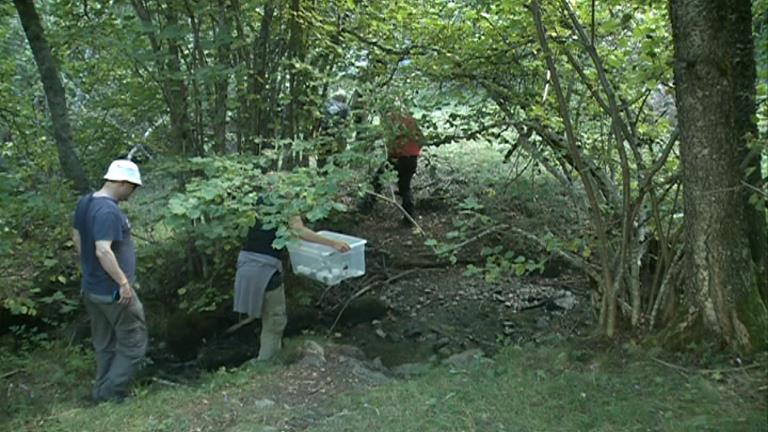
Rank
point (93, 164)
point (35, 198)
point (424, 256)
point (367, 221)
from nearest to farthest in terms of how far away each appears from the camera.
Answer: point (35, 198)
point (93, 164)
point (424, 256)
point (367, 221)

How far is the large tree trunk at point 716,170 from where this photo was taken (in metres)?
3.40

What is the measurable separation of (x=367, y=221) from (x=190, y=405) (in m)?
4.41

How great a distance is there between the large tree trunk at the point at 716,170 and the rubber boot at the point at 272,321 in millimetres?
2920

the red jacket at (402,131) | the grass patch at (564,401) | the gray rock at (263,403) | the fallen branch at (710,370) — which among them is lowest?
the gray rock at (263,403)

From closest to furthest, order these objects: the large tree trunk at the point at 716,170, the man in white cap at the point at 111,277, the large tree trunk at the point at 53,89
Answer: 1. the large tree trunk at the point at 716,170
2. the man in white cap at the point at 111,277
3. the large tree trunk at the point at 53,89

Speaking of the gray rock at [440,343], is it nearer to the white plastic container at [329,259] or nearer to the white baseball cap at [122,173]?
the white plastic container at [329,259]

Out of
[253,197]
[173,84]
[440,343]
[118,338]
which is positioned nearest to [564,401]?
[253,197]

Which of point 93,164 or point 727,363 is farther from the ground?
point 93,164

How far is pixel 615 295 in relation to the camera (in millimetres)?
4301

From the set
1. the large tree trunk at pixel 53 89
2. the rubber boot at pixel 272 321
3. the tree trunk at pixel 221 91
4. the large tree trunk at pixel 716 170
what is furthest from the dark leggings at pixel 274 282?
the large tree trunk at pixel 716 170

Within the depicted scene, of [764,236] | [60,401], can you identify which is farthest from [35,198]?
[764,236]

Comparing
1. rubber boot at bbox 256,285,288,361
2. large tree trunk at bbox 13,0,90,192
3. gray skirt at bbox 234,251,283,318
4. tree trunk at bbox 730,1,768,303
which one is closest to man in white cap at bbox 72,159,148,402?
gray skirt at bbox 234,251,283,318

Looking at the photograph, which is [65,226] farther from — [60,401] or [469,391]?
[469,391]

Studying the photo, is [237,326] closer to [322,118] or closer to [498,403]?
[322,118]
